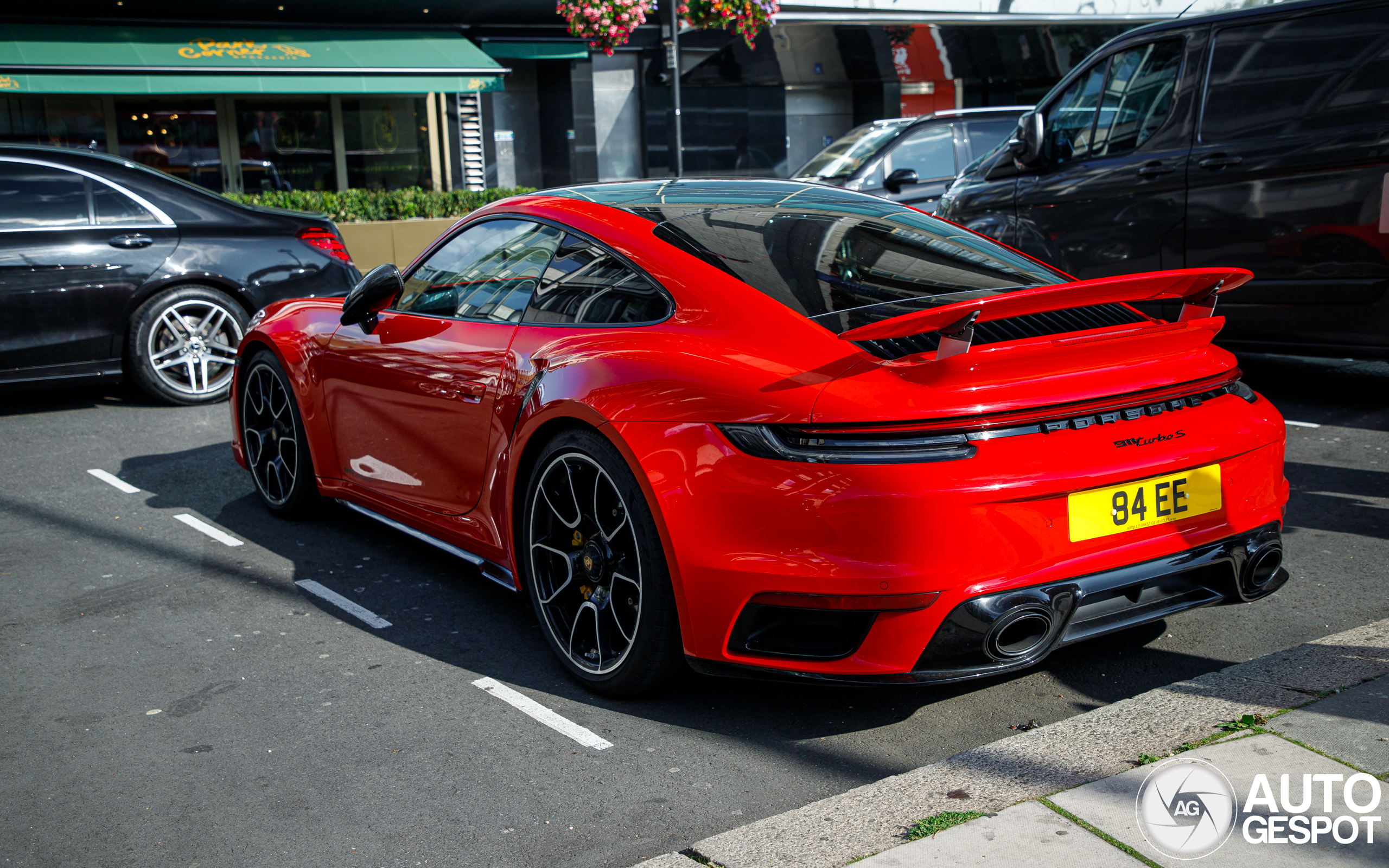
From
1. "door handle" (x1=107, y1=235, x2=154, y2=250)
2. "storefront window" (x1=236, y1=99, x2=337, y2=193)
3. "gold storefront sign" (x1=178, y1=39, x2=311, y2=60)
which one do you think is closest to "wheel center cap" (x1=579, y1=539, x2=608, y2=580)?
"door handle" (x1=107, y1=235, x2=154, y2=250)

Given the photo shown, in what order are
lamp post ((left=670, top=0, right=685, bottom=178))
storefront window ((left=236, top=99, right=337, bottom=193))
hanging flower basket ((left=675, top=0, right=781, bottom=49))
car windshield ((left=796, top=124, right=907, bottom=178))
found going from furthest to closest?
storefront window ((left=236, top=99, right=337, bottom=193)), hanging flower basket ((left=675, top=0, right=781, bottom=49)), lamp post ((left=670, top=0, right=685, bottom=178)), car windshield ((left=796, top=124, right=907, bottom=178))

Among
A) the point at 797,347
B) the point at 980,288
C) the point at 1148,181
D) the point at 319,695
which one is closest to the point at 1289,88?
the point at 1148,181

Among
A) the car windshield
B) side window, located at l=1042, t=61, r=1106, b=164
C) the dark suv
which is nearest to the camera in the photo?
side window, located at l=1042, t=61, r=1106, b=164

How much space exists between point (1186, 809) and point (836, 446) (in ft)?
3.50

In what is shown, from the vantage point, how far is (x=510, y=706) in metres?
3.42

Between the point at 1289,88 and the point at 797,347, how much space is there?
4494 mm

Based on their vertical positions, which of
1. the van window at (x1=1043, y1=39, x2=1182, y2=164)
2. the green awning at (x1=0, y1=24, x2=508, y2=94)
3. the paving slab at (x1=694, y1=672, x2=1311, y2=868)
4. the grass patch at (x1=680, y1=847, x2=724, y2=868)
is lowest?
the grass patch at (x1=680, y1=847, x2=724, y2=868)

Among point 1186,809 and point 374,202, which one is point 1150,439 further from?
point 374,202

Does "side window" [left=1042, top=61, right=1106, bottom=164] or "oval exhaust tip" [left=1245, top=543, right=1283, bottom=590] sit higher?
"side window" [left=1042, top=61, right=1106, bottom=164]

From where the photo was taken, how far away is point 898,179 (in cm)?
1116

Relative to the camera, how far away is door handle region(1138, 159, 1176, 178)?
21.7 ft

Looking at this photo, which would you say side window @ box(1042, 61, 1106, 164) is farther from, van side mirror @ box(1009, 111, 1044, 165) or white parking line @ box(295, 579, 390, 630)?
white parking line @ box(295, 579, 390, 630)

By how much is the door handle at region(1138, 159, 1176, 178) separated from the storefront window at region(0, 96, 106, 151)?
570 inches

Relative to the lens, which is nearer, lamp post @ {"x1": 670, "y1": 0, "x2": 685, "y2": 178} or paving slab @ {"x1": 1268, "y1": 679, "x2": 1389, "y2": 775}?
paving slab @ {"x1": 1268, "y1": 679, "x2": 1389, "y2": 775}
